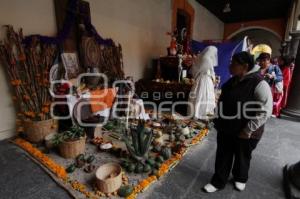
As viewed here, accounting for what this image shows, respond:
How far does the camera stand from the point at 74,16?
9.92 feet

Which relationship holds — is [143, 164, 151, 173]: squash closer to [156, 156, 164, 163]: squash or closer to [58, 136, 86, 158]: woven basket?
[156, 156, 164, 163]: squash

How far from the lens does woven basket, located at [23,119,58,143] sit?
248 cm

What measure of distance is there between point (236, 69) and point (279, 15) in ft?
31.7

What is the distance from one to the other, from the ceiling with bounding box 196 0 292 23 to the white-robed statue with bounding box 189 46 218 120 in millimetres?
4727

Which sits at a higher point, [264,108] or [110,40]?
[110,40]

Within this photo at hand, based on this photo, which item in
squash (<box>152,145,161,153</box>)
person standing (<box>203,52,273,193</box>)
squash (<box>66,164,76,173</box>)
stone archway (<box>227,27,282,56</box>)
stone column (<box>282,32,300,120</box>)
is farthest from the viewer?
stone archway (<box>227,27,282,56</box>)

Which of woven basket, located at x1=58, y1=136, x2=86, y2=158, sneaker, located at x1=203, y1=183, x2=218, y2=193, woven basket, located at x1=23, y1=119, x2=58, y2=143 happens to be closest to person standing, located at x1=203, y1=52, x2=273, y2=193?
sneaker, located at x1=203, y1=183, x2=218, y2=193

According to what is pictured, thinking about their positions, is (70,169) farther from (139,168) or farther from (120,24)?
(120,24)

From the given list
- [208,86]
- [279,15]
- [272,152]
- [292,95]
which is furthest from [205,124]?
[279,15]

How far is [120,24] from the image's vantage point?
392cm

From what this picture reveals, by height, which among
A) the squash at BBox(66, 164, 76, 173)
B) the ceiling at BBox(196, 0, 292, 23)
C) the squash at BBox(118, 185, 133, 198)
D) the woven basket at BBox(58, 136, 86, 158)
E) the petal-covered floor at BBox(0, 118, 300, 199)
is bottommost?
the petal-covered floor at BBox(0, 118, 300, 199)

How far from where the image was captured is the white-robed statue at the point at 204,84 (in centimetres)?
315

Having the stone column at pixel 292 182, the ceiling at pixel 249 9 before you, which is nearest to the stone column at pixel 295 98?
the stone column at pixel 292 182

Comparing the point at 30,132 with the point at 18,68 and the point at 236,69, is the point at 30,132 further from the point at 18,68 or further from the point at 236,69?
the point at 236,69
